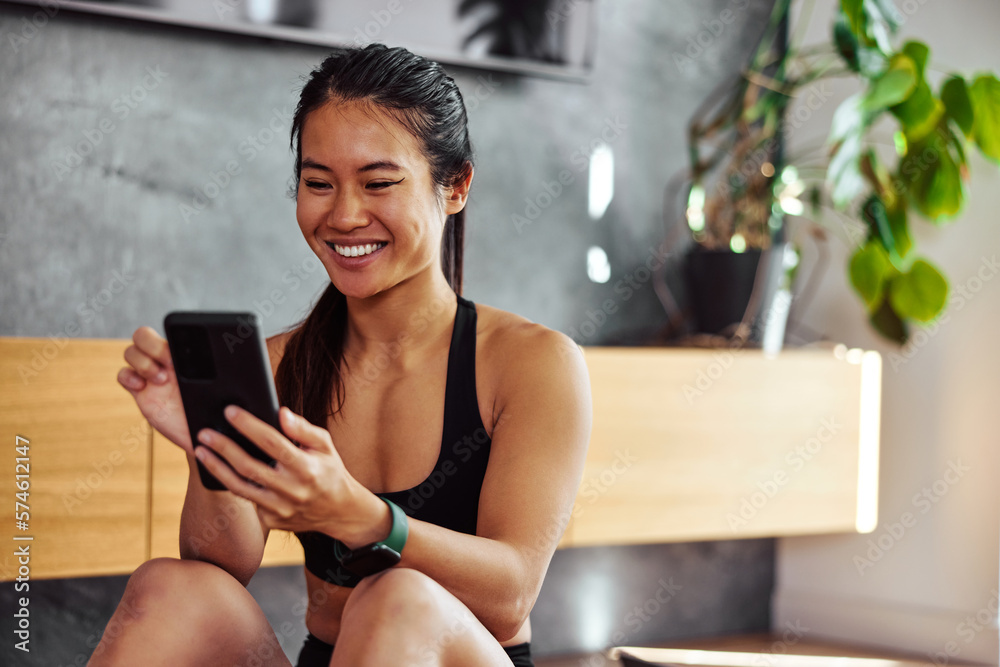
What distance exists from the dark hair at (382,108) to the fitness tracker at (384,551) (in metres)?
0.34

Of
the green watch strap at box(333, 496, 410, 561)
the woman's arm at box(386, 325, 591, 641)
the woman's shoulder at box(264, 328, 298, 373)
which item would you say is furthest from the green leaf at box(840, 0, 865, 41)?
→ the green watch strap at box(333, 496, 410, 561)

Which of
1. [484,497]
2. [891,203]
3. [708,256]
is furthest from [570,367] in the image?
[891,203]

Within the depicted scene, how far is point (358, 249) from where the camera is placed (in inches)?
45.0

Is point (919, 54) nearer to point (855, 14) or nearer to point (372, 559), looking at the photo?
point (855, 14)

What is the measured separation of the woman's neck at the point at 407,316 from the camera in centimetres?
125

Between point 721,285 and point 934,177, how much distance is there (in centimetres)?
57

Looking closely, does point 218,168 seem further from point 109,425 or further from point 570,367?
point 570,367

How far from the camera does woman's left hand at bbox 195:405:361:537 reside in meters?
0.82

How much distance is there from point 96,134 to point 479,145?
894 mm

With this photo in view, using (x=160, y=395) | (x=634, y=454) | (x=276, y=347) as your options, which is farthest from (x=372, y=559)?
(x=634, y=454)

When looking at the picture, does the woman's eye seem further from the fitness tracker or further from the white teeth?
the fitness tracker

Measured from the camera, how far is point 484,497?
1082 mm

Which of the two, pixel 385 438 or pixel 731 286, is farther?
pixel 731 286

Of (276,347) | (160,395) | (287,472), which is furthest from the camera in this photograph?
(276,347)
